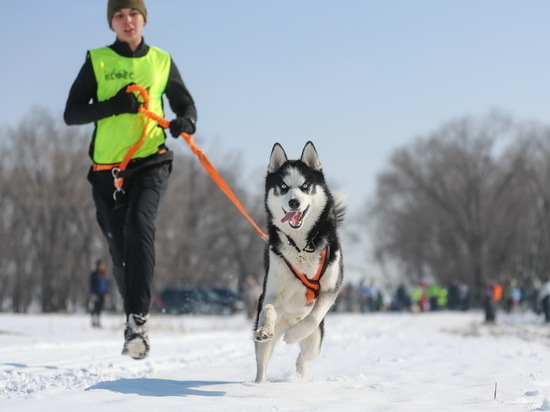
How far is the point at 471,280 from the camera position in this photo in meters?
51.2

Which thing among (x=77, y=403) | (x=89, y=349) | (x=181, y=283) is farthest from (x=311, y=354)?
(x=181, y=283)

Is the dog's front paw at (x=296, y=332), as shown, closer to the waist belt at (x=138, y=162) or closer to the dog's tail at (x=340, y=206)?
the dog's tail at (x=340, y=206)

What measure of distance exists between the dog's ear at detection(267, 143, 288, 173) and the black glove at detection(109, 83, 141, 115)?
927 mm

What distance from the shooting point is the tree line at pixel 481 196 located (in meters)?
49.7

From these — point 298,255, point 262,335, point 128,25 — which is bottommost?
point 262,335

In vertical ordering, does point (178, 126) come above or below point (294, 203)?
above

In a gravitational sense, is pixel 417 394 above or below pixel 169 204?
below

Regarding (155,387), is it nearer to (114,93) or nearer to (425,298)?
(114,93)

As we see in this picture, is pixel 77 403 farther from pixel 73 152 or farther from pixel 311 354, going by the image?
pixel 73 152

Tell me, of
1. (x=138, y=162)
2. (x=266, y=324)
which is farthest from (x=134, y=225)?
(x=266, y=324)

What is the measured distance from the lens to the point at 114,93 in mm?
5020

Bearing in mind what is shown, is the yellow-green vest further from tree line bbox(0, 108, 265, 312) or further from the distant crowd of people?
tree line bbox(0, 108, 265, 312)

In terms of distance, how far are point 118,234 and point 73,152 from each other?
1408 inches

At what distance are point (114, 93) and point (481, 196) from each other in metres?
48.4
